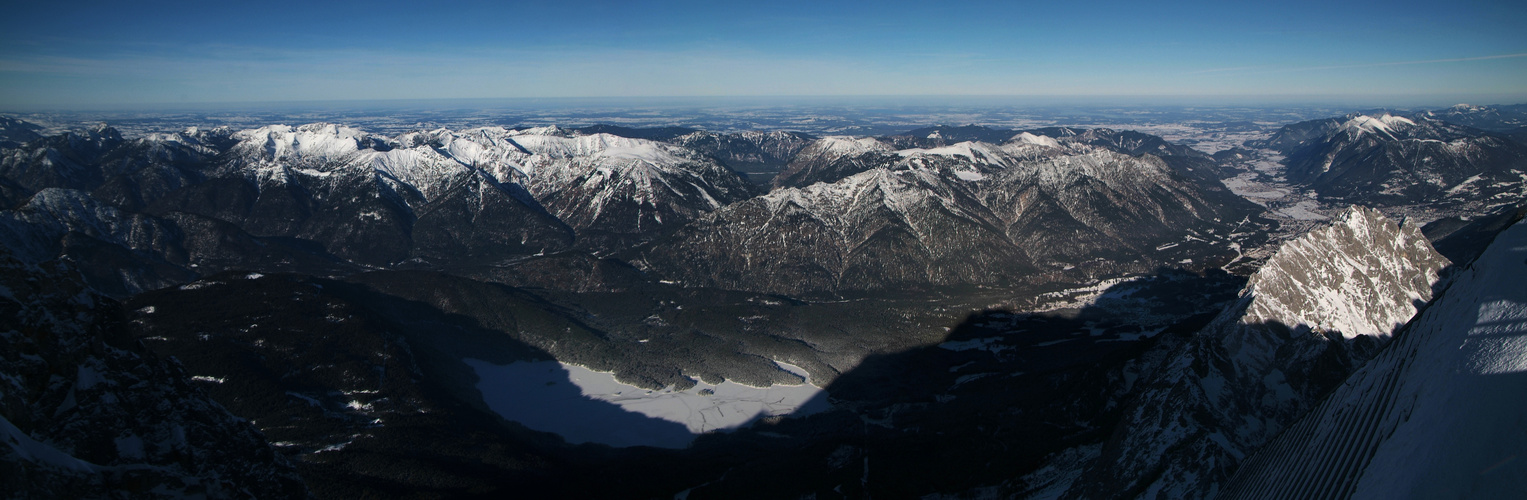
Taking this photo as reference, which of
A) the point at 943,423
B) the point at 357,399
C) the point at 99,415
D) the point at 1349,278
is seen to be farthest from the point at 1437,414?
the point at 357,399

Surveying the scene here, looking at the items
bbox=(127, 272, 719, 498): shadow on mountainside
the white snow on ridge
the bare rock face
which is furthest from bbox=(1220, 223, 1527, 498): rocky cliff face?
bbox=(127, 272, 719, 498): shadow on mountainside

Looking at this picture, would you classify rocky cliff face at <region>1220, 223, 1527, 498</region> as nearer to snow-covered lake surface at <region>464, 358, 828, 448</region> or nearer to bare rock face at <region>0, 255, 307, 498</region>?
bare rock face at <region>0, 255, 307, 498</region>

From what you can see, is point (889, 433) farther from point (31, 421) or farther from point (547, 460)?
point (31, 421)

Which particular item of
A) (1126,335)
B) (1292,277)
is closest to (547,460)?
(1292,277)

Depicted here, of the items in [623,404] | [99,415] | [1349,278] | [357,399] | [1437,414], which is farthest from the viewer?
[623,404]

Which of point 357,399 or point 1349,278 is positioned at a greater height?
point 1349,278

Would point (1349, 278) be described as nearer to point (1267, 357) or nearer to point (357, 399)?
point (1267, 357)

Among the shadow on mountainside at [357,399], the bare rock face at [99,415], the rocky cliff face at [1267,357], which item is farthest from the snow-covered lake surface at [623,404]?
the bare rock face at [99,415]

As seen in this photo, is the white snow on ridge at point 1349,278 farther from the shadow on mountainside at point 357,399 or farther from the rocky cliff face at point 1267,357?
the shadow on mountainside at point 357,399
